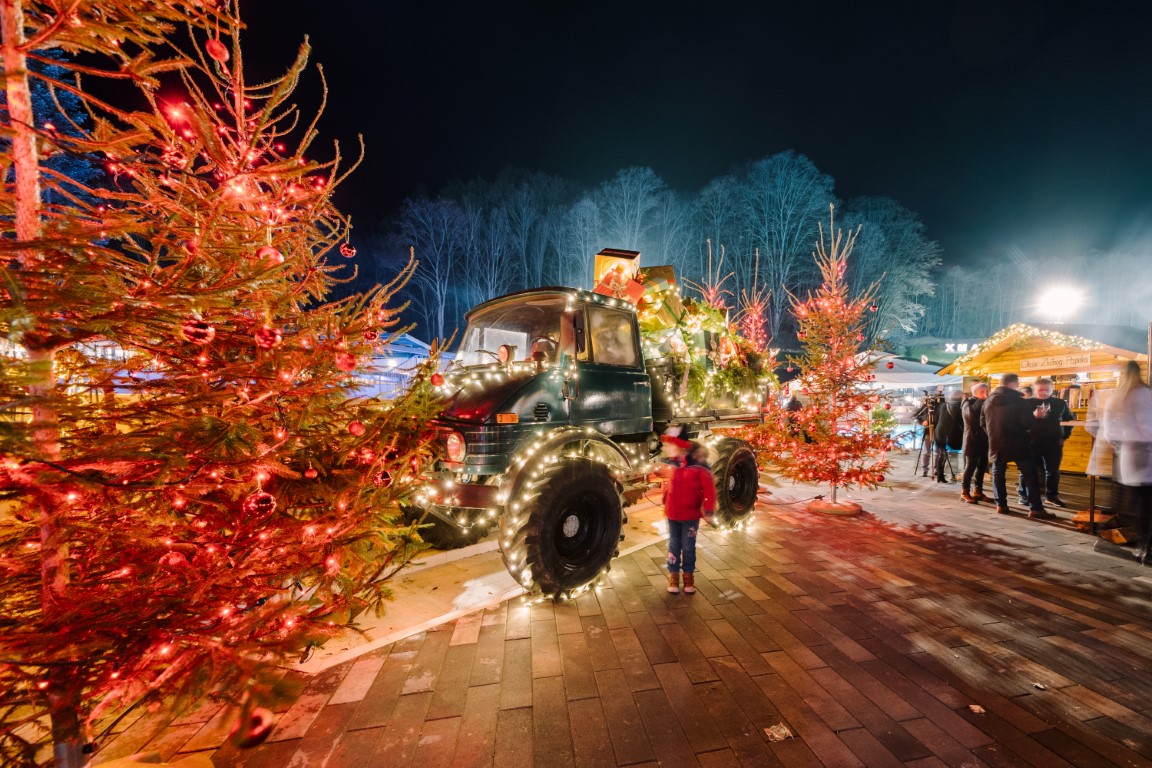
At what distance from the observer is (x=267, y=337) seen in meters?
2.08

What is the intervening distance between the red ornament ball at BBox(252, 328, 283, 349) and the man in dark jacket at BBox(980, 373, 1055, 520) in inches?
354

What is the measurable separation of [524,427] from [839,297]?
5.49 meters

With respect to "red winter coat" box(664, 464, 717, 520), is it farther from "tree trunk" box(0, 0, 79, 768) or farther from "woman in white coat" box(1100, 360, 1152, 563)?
"woman in white coat" box(1100, 360, 1152, 563)

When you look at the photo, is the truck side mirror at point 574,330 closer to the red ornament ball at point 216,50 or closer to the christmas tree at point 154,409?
the christmas tree at point 154,409

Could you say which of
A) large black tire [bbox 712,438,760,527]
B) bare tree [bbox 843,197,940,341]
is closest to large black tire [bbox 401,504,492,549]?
large black tire [bbox 712,438,760,527]

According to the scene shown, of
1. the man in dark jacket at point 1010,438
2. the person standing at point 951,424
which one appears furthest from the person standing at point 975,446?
the person standing at point 951,424

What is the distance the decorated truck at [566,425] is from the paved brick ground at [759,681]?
25.6 inches

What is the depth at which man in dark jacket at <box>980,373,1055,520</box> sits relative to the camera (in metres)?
6.48

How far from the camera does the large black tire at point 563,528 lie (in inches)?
144

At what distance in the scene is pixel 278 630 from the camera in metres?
2.32

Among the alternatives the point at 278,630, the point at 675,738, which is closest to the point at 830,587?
the point at 675,738

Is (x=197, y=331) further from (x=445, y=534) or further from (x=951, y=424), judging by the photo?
(x=951, y=424)

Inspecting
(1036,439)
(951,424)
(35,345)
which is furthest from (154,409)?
(951,424)

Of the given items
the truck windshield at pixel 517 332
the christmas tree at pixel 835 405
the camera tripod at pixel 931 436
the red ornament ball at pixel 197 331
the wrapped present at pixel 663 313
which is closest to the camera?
the red ornament ball at pixel 197 331
